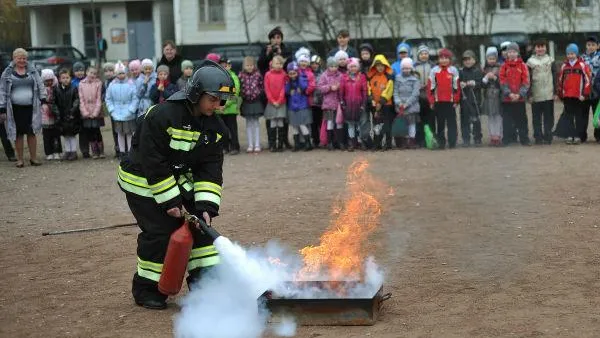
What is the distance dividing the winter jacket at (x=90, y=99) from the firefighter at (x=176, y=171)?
1074 cm

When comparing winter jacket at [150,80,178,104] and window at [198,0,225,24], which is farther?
window at [198,0,225,24]

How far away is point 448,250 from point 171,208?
2.98m

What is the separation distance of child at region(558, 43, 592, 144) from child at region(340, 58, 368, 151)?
12.0 ft

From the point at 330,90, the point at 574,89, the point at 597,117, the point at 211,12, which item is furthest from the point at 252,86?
the point at 211,12

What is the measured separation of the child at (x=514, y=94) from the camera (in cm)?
1723

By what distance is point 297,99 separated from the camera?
58.1 ft

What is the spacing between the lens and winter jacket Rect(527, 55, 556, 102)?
A: 17375 mm

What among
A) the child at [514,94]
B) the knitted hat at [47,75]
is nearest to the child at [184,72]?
the knitted hat at [47,75]

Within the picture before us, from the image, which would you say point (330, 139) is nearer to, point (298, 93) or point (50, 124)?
point (298, 93)

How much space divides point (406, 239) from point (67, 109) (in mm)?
10262

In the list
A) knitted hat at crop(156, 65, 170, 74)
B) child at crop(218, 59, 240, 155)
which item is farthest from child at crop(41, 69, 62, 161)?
child at crop(218, 59, 240, 155)

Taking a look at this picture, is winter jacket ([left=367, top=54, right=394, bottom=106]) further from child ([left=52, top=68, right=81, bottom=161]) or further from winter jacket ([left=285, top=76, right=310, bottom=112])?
child ([left=52, top=68, right=81, bottom=161])

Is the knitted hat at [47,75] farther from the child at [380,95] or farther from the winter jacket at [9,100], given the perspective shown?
the child at [380,95]

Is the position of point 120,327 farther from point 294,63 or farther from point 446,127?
point 446,127
